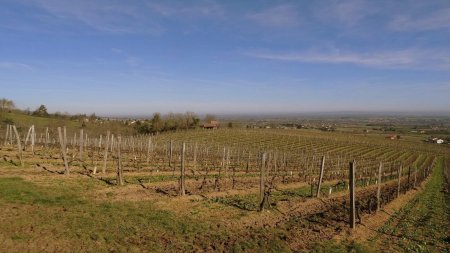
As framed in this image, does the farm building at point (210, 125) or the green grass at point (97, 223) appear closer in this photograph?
the green grass at point (97, 223)

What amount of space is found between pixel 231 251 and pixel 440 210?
15.4m

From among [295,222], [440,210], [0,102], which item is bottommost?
[440,210]

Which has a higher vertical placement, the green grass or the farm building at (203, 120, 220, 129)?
the green grass

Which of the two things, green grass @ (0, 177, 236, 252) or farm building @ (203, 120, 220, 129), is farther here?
farm building @ (203, 120, 220, 129)

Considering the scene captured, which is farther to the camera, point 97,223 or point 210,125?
point 210,125

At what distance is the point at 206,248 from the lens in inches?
387

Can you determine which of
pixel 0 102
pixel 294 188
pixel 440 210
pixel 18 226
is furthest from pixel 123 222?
pixel 0 102

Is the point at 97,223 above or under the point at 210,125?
above

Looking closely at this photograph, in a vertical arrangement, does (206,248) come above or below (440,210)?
above

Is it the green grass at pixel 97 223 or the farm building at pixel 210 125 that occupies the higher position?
the green grass at pixel 97 223

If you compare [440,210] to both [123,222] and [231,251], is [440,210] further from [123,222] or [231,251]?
[123,222]

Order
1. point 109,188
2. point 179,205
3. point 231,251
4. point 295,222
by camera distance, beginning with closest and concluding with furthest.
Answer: point 231,251 → point 295,222 → point 179,205 → point 109,188

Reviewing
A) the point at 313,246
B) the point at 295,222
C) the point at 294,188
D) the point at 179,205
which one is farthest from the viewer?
the point at 294,188

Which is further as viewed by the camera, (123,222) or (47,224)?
(123,222)
